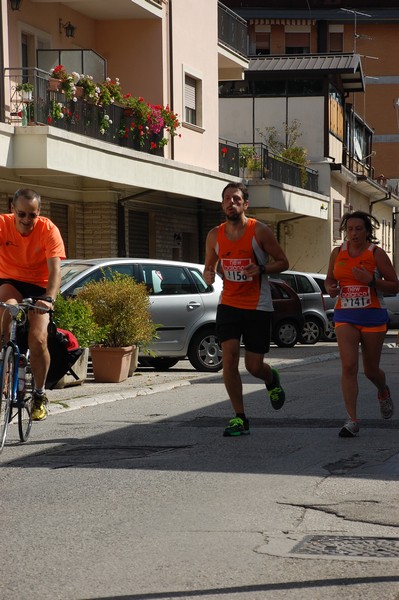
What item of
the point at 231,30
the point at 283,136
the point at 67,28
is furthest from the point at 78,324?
the point at 283,136

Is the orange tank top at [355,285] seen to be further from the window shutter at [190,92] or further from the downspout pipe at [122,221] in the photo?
the window shutter at [190,92]

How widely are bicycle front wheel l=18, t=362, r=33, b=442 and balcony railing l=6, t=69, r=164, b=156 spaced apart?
12713mm

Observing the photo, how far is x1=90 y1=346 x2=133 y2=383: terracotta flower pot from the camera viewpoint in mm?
16281

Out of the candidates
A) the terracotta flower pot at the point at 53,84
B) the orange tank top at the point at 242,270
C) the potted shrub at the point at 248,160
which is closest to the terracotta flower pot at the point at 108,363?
the orange tank top at the point at 242,270

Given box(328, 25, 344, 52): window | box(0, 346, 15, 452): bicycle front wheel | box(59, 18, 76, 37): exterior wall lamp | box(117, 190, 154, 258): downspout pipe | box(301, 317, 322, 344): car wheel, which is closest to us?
box(0, 346, 15, 452): bicycle front wheel

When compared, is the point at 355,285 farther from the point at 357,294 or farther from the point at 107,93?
the point at 107,93

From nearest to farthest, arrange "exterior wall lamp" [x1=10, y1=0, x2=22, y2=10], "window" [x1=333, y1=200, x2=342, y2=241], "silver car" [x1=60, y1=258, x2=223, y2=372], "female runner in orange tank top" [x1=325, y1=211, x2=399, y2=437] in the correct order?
1. "female runner in orange tank top" [x1=325, y1=211, x2=399, y2=437]
2. "silver car" [x1=60, y1=258, x2=223, y2=372]
3. "exterior wall lamp" [x1=10, y1=0, x2=22, y2=10]
4. "window" [x1=333, y1=200, x2=342, y2=241]

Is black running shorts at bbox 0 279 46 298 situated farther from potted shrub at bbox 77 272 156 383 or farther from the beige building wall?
the beige building wall

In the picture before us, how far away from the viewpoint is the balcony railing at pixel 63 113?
21875mm

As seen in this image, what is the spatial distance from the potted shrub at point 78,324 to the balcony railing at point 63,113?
270 inches

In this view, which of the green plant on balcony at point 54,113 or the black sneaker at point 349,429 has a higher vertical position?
the green plant on balcony at point 54,113

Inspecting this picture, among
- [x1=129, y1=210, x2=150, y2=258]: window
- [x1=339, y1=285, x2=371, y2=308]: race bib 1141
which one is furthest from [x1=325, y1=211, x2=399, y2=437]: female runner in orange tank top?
Answer: [x1=129, y1=210, x2=150, y2=258]: window

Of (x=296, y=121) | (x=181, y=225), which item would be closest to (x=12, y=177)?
(x=181, y=225)

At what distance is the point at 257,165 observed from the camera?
117 feet
